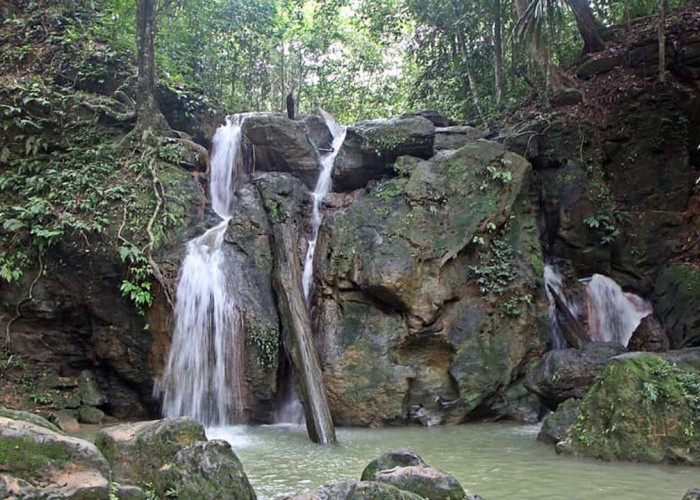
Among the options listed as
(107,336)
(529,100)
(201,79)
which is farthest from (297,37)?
(107,336)

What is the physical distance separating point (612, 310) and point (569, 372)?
12.0ft

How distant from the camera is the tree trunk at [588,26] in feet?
47.9

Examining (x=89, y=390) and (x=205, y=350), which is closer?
(x=205, y=350)

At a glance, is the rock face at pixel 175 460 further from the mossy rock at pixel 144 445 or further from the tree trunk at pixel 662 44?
the tree trunk at pixel 662 44

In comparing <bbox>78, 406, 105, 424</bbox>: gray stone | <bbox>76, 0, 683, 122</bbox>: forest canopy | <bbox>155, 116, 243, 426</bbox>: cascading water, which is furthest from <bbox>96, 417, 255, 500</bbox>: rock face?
<bbox>76, 0, 683, 122</bbox>: forest canopy

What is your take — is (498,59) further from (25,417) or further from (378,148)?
(25,417)

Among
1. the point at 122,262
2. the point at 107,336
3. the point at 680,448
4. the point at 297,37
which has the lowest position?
the point at 680,448

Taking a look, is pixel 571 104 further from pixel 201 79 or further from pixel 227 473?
pixel 227 473

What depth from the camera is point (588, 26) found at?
14625mm

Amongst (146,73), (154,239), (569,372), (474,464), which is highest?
(146,73)

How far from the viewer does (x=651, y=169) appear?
12.3 m

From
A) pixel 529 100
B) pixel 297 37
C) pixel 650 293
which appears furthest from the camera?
pixel 297 37

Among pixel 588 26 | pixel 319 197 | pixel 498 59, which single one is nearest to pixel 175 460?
pixel 319 197

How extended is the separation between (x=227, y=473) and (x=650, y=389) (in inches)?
178
